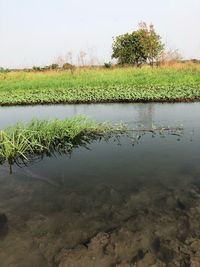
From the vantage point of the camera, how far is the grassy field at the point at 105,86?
1402cm

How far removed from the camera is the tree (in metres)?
32.4

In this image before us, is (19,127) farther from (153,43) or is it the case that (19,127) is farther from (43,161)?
(153,43)

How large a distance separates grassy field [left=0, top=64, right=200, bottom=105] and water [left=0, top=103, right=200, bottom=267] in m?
6.64

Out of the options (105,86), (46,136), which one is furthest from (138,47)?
(46,136)

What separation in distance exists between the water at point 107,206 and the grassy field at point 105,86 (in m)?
6.64

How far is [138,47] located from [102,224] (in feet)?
103

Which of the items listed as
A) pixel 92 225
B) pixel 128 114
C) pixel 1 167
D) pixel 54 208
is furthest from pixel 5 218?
pixel 128 114

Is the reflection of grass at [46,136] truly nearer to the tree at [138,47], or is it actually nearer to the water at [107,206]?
the water at [107,206]

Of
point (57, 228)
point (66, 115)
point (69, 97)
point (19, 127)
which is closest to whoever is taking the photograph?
point (57, 228)

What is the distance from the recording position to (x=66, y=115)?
1173cm

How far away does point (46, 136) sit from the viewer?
23.1 ft

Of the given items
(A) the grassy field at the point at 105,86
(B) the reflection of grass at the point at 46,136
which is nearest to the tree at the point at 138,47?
(A) the grassy field at the point at 105,86

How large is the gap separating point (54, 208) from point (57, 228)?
0.56m

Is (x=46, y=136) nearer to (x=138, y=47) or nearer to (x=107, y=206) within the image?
(x=107, y=206)
